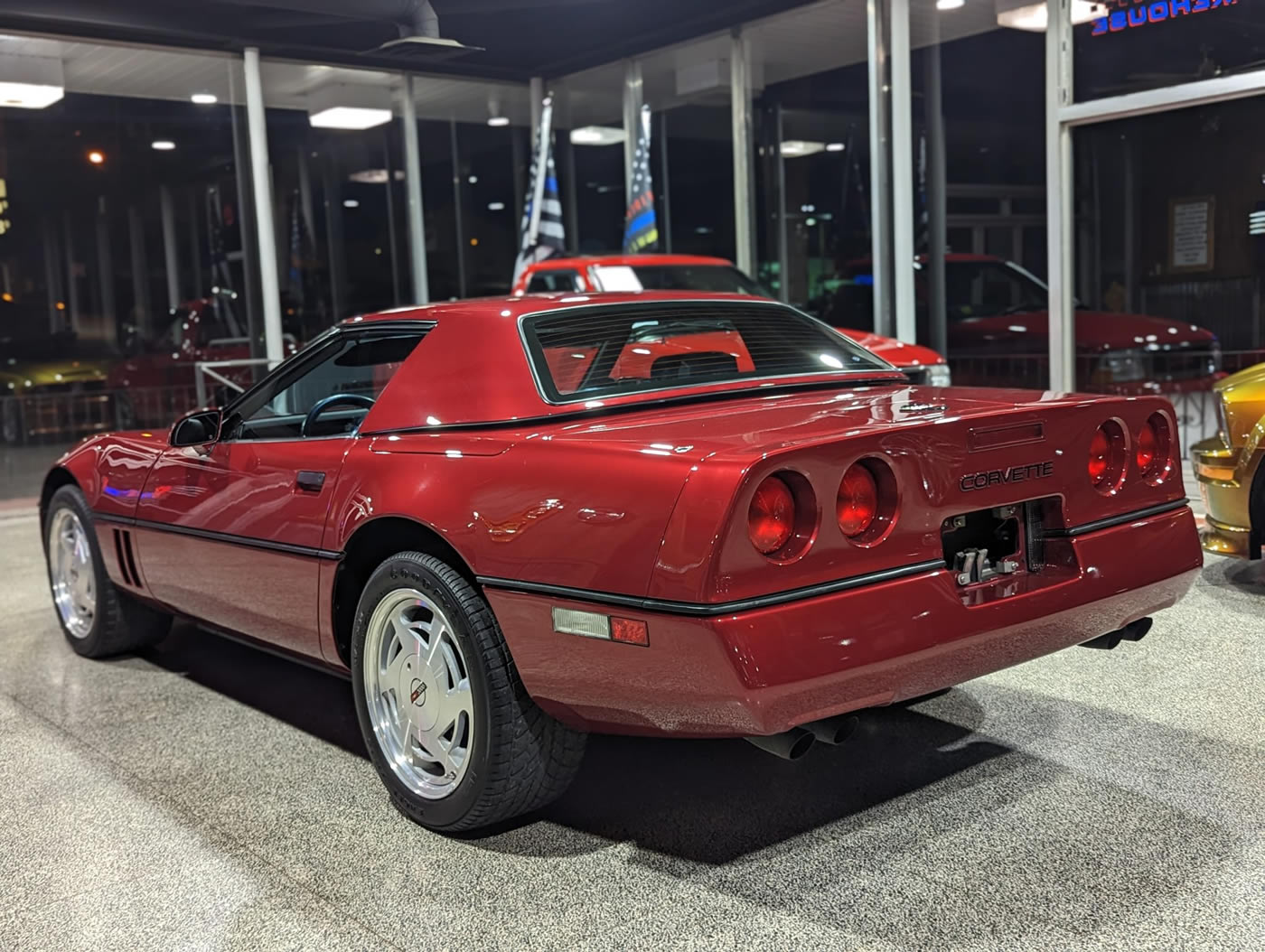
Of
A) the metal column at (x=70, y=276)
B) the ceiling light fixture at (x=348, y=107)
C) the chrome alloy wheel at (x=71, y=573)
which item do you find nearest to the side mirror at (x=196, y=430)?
the chrome alloy wheel at (x=71, y=573)

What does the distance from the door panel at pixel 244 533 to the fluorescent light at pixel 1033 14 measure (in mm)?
7334

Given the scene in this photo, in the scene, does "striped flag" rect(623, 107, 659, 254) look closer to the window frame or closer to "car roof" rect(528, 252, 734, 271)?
"car roof" rect(528, 252, 734, 271)

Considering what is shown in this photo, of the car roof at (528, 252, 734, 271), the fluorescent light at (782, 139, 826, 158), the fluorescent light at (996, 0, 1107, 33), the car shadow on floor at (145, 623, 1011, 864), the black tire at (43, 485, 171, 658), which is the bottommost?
the car shadow on floor at (145, 623, 1011, 864)

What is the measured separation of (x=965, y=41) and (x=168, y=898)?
30.4 ft

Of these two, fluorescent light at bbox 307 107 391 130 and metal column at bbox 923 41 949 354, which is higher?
fluorescent light at bbox 307 107 391 130

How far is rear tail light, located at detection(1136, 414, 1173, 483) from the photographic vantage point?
3.07 m

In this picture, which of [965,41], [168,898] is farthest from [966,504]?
[965,41]

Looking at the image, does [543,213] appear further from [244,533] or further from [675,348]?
[675,348]

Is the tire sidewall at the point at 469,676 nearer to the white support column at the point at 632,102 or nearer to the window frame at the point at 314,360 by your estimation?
the window frame at the point at 314,360

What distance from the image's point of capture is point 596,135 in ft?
46.2

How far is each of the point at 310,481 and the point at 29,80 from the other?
32.3 feet

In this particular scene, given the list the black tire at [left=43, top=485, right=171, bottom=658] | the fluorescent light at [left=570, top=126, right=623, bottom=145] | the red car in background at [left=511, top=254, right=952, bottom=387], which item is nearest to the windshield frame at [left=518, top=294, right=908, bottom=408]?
the black tire at [left=43, top=485, right=171, bottom=658]

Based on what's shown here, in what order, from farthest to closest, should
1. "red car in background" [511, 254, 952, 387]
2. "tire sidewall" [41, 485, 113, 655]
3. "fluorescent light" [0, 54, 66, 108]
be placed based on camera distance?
"fluorescent light" [0, 54, 66, 108] → "red car in background" [511, 254, 952, 387] → "tire sidewall" [41, 485, 113, 655]

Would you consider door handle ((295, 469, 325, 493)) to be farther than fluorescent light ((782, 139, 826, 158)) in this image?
No
